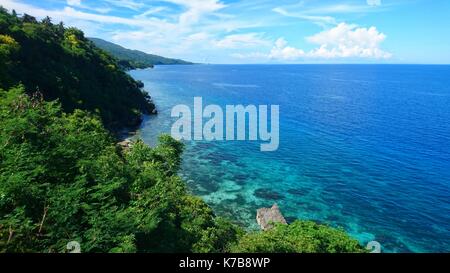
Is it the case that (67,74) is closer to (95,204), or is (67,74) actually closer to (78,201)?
(95,204)

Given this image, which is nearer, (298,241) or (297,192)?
(298,241)

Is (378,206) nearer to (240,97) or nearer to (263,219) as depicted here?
(263,219)

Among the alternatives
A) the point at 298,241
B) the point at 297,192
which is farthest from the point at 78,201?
the point at 297,192

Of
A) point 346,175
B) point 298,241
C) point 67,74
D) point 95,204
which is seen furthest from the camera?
point 67,74

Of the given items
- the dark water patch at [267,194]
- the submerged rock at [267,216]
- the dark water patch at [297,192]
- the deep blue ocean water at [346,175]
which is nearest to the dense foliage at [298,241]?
the submerged rock at [267,216]

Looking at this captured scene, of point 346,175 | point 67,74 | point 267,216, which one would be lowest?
point 267,216

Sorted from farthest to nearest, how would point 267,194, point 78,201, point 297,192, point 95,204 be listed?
point 297,192, point 267,194, point 95,204, point 78,201
